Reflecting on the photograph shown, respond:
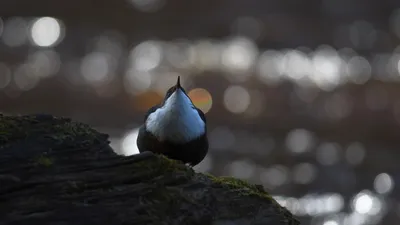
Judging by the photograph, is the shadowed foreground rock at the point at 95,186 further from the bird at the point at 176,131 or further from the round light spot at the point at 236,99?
the round light spot at the point at 236,99

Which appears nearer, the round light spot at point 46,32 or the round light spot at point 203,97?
the round light spot at point 203,97

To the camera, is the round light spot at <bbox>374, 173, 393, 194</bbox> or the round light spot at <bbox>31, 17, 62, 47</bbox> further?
the round light spot at <bbox>31, 17, 62, 47</bbox>

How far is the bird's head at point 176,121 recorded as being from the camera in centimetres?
178

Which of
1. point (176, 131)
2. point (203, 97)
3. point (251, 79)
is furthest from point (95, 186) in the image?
point (251, 79)

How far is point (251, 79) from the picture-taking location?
6492 millimetres

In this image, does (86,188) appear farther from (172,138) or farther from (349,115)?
(349,115)

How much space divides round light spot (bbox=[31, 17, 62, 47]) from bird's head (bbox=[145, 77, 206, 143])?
509 centimetres

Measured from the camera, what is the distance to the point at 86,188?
1431 mm

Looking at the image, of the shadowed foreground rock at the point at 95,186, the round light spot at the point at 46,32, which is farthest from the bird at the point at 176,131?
the round light spot at the point at 46,32

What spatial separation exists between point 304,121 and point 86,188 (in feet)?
15.7

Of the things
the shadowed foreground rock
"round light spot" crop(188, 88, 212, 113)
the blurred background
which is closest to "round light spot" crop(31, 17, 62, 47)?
the blurred background

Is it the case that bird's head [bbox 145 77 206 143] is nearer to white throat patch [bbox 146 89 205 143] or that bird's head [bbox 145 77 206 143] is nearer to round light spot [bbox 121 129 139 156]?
white throat patch [bbox 146 89 205 143]

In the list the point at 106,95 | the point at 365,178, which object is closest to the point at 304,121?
the point at 365,178

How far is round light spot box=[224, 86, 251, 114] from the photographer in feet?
20.4
